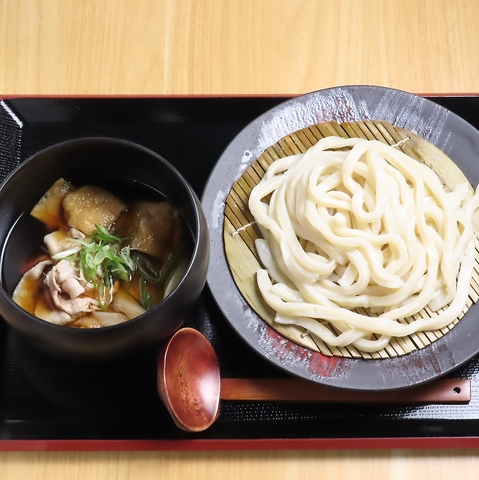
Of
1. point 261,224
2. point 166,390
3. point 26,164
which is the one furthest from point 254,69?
point 166,390

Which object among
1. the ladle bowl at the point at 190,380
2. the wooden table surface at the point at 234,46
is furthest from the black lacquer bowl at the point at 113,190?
the wooden table surface at the point at 234,46

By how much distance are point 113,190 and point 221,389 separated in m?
0.54

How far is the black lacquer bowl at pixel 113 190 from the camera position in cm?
112

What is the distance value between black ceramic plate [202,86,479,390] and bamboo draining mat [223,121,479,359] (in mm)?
16

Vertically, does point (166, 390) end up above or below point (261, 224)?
below

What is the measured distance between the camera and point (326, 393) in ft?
4.80

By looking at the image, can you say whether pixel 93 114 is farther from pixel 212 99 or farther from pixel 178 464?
pixel 178 464

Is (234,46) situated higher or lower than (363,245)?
higher

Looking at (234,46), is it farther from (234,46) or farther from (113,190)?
(113,190)

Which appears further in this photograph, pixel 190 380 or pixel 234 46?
pixel 234 46

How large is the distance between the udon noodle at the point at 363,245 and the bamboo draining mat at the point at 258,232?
2 cm

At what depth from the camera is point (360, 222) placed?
1554mm

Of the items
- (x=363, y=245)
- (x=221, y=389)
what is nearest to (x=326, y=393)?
(x=221, y=389)

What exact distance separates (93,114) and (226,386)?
91 cm
